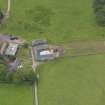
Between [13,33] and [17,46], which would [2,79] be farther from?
[13,33]

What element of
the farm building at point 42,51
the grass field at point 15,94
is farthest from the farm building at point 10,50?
the grass field at point 15,94

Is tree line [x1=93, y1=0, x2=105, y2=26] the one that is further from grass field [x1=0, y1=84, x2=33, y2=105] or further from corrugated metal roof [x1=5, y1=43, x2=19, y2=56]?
grass field [x1=0, y1=84, x2=33, y2=105]

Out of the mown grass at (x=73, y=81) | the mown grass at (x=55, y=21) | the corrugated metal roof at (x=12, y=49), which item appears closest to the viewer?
the mown grass at (x=73, y=81)

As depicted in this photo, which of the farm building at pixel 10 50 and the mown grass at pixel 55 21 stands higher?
the mown grass at pixel 55 21

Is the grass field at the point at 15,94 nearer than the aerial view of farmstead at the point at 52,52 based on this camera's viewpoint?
Yes

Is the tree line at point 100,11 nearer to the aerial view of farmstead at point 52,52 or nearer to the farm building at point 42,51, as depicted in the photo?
the aerial view of farmstead at point 52,52

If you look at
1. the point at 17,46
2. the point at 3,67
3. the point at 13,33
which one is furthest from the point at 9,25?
the point at 3,67

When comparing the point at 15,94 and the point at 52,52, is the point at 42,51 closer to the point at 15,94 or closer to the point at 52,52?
the point at 52,52
